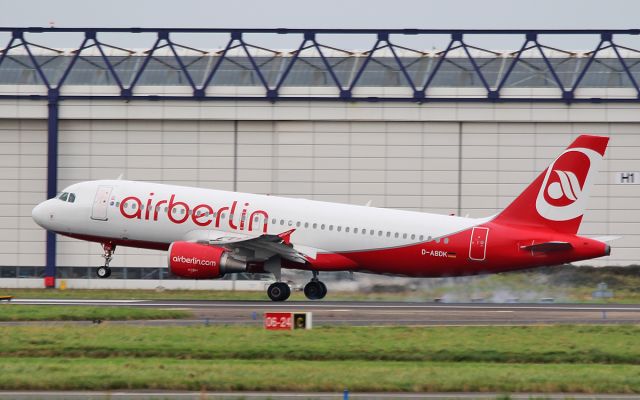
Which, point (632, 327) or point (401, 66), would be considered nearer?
point (632, 327)

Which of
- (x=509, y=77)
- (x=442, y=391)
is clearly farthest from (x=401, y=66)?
(x=442, y=391)

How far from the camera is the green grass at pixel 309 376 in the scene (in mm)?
23250

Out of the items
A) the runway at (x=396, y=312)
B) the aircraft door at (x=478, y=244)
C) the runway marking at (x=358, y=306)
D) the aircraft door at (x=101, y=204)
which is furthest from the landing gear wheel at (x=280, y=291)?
the aircraft door at (x=101, y=204)

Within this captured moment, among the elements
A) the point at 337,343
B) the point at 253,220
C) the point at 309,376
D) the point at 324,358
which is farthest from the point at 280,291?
the point at 309,376

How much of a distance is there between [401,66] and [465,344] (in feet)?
110

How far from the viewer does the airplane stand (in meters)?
45.3

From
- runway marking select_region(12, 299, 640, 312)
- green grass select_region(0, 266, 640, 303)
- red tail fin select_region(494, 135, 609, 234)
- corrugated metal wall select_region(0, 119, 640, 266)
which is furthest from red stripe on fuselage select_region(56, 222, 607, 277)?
corrugated metal wall select_region(0, 119, 640, 266)

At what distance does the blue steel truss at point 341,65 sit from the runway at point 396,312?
734 inches

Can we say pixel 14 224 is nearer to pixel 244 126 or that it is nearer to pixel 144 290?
pixel 144 290

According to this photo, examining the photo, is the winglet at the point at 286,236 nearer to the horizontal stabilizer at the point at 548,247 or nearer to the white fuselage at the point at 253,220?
the white fuselage at the point at 253,220

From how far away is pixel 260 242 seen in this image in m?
45.6

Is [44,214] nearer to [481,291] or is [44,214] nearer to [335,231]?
[335,231]

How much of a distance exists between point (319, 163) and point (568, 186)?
19.0m

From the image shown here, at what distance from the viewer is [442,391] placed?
75.5ft
